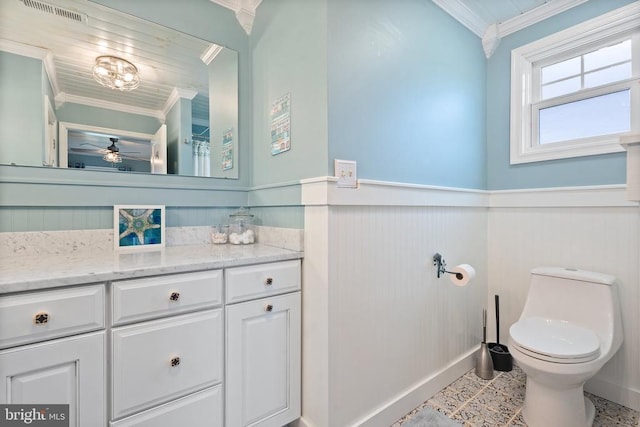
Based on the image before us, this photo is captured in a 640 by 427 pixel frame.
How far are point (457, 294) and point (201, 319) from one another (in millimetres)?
1671

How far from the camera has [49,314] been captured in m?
0.91

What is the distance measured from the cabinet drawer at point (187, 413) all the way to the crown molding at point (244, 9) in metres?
2.15

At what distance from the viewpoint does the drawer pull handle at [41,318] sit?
2.92 ft

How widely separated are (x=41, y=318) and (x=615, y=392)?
2.88 metres

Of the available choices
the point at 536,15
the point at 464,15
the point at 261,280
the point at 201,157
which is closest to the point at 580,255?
the point at 536,15

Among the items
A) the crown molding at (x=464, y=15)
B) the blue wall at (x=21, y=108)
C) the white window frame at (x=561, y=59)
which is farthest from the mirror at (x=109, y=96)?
the white window frame at (x=561, y=59)

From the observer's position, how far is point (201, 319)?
1.19 m

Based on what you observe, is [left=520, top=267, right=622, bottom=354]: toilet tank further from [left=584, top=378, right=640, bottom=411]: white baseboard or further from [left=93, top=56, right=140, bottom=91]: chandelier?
[left=93, top=56, right=140, bottom=91]: chandelier

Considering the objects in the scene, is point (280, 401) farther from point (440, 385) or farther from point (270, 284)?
point (440, 385)

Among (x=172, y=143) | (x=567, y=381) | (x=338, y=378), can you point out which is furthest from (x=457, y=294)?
(x=172, y=143)

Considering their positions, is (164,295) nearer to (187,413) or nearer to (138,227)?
(187,413)

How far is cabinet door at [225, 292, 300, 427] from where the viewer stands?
49.8 inches

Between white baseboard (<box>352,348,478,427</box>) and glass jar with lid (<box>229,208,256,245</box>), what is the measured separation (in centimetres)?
114

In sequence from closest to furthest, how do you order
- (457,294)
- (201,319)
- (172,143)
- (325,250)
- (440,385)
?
(201,319) → (325,250) → (172,143) → (440,385) → (457,294)
